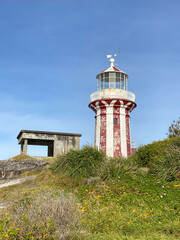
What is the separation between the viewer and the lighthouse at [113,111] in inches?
968

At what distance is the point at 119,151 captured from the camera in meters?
24.3

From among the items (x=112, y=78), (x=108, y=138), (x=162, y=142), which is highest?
(x=112, y=78)

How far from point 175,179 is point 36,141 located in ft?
73.4

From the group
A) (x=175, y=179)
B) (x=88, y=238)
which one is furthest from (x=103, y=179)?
(x=88, y=238)

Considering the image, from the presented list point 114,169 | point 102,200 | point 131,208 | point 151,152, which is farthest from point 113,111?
point 131,208

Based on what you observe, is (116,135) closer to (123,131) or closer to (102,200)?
(123,131)

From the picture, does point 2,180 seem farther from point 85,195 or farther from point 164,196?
point 164,196

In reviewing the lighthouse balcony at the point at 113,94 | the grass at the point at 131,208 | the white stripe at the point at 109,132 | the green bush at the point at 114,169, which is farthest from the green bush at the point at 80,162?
the lighthouse balcony at the point at 113,94

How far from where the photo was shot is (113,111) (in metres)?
25.2

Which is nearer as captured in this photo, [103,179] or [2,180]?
[103,179]

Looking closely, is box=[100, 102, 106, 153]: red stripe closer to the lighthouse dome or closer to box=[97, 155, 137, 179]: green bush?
the lighthouse dome

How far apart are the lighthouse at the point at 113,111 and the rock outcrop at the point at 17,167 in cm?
585

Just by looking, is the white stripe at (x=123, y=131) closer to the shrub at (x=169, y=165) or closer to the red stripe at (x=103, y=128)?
the red stripe at (x=103, y=128)

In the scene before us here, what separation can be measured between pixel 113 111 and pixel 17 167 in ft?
31.6
